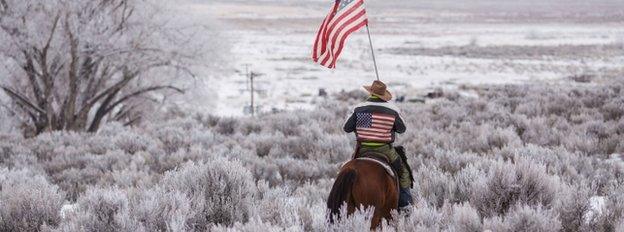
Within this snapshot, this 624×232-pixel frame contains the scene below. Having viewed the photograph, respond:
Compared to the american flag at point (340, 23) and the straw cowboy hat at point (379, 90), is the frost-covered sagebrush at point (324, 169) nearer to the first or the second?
the straw cowboy hat at point (379, 90)

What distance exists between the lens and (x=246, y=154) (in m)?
9.68

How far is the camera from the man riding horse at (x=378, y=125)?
16.7 feet

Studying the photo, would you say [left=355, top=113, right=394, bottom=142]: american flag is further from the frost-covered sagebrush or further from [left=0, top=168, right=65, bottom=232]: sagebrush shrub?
[left=0, top=168, right=65, bottom=232]: sagebrush shrub

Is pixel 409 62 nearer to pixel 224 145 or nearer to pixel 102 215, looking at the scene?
pixel 224 145

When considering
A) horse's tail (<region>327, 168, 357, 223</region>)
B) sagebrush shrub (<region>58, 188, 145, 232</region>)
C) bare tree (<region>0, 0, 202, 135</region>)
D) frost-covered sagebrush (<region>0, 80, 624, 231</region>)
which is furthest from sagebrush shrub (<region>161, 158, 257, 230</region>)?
bare tree (<region>0, 0, 202, 135</region>)

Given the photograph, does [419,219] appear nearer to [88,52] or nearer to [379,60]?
[88,52]

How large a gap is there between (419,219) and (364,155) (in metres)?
0.69

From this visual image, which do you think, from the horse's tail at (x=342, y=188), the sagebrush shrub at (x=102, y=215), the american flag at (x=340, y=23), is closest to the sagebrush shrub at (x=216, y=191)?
the sagebrush shrub at (x=102, y=215)

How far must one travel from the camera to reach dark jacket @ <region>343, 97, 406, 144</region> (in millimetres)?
5082

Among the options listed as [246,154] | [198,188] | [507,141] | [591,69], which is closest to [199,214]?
[198,188]

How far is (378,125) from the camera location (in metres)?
5.08

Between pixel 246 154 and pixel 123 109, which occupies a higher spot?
pixel 246 154

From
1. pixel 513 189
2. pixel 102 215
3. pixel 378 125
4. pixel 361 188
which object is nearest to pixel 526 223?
pixel 513 189

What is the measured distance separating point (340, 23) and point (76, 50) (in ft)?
41.0
